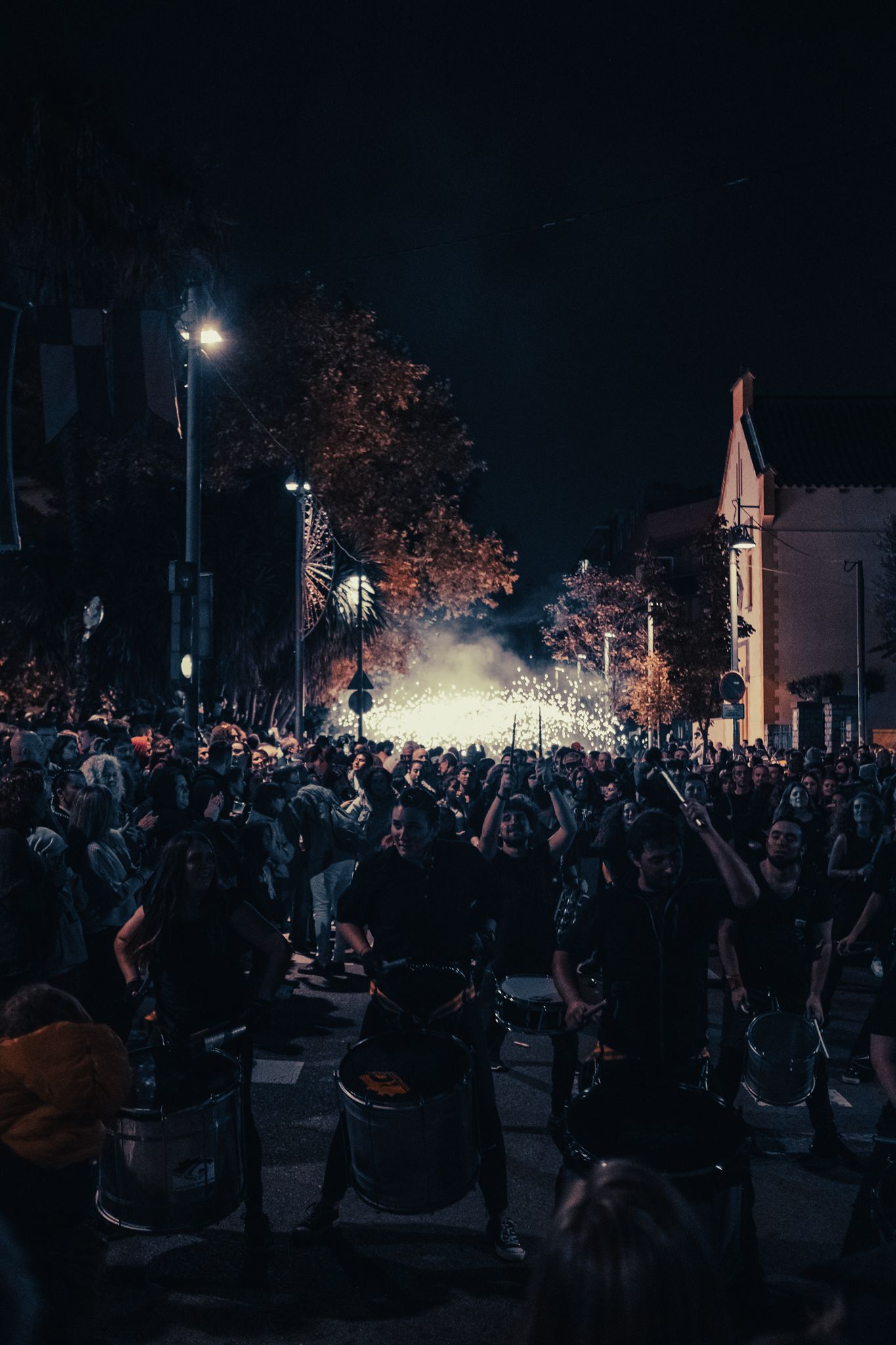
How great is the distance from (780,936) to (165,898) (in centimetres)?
323

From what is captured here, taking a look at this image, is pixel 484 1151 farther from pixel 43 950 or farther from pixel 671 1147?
pixel 43 950

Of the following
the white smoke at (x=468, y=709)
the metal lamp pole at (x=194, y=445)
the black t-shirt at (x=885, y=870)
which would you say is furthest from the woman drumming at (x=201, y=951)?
the white smoke at (x=468, y=709)

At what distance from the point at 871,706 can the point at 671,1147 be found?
36.2 m

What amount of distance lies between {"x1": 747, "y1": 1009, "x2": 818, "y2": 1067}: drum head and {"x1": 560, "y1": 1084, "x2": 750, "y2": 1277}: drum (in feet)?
6.85

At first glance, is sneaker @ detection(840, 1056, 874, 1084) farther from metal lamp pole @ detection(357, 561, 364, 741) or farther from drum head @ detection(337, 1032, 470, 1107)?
metal lamp pole @ detection(357, 561, 364, 741)

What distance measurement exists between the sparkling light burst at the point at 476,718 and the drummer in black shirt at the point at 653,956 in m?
24.7

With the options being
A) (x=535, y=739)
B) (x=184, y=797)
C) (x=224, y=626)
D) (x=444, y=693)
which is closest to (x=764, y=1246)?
(x=184, y=797)

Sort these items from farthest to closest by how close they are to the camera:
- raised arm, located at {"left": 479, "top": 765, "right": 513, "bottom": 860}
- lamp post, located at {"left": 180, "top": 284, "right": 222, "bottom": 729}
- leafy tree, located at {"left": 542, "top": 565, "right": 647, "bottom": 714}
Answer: leafy tree, located at {"left": 542, "top": 565, "right": 647, "bottom": 714} < lamp post, located at {"left": 180, "top": 284, "right": 222, "bottom": 729} < raised arm, located at {"left": 479, "top": 765, "right": 513, "bottom": 860}

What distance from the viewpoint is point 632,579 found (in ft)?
192

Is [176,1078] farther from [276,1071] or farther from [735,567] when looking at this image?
[735,567]

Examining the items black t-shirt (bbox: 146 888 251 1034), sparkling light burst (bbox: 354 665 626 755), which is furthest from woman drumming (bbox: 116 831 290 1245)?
sparkling light burst (bbox: 354 665 626 755)

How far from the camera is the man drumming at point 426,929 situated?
493cm

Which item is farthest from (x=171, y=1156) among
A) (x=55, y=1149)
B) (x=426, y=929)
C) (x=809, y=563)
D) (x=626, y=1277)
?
(x=809, y=563)

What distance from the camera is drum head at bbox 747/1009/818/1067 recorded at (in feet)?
19.0
